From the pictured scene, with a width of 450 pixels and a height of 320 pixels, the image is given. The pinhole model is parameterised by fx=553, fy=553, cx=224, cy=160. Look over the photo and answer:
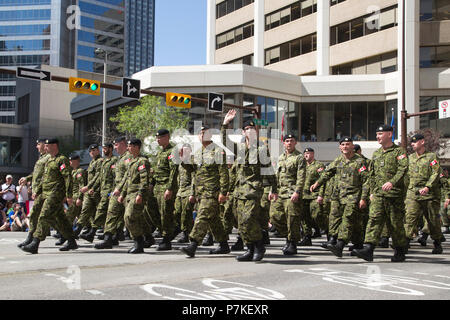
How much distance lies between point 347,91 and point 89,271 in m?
31.3

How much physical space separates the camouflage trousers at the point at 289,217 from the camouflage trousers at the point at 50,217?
3772mm

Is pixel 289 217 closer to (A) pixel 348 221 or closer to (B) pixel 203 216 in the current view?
(A) pixel 348 221

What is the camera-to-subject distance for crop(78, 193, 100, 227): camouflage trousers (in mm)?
11781

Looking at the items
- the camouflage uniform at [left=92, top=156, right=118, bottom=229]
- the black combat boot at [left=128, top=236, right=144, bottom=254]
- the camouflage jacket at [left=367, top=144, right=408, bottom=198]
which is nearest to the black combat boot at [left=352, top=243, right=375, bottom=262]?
the camouflage jacket at [left=367, top=144, right=408, bottom=198]

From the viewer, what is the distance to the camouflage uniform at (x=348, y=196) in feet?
28.9

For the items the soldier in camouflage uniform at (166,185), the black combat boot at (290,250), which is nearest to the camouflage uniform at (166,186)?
the soldier in camouflage uniform at (166,185)

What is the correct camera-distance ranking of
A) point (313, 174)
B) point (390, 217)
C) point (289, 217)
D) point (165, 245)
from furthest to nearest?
point (313, 174), point (165, 245), point (289, 217), point (390, 217)

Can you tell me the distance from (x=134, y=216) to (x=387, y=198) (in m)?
4.15

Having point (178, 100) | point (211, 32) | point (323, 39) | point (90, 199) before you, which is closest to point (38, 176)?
point (90, 199)

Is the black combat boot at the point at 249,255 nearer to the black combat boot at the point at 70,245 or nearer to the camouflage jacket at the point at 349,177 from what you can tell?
the camouflage jacket at the point at 349,177

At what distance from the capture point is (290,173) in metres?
9.86

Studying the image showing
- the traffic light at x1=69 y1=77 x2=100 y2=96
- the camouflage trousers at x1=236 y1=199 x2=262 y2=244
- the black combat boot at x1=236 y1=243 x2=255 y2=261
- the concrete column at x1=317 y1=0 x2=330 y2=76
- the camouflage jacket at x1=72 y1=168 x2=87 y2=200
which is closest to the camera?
the camouflage trousers at x1=236 y1=199 x2=262 y2=244

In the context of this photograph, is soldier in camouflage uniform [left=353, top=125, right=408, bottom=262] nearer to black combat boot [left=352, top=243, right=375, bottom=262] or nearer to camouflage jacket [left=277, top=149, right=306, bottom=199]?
black combat boot [left=352, top=243, right=375, bottom=262]

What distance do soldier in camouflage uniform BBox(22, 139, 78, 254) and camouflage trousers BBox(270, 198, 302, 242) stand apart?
12.2 ft
